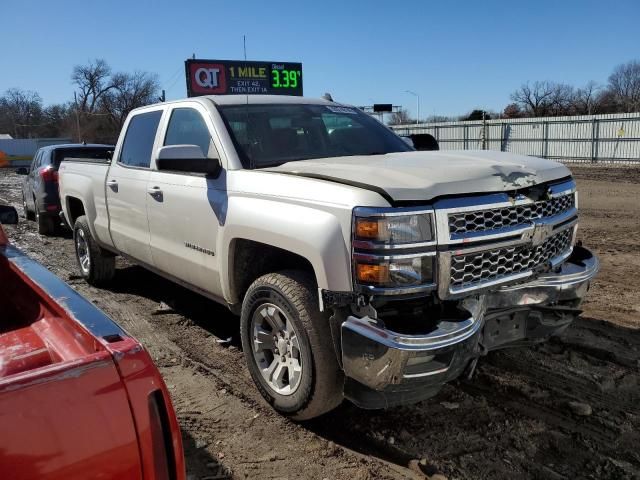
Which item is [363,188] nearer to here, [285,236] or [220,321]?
[285,236]

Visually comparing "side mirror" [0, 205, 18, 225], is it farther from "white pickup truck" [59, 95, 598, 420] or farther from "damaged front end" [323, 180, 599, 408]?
"damaged front end" [323, 180, 599, 408]

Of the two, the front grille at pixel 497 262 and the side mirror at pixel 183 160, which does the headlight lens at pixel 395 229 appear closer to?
the front grille at pixel 497 262

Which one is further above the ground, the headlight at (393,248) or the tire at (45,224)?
the headlight at (393,248)

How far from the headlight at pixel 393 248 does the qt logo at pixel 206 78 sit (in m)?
17.8

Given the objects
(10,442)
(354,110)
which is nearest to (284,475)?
(10,442)

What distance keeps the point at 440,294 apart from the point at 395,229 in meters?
0.41

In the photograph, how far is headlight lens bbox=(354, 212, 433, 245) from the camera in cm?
272

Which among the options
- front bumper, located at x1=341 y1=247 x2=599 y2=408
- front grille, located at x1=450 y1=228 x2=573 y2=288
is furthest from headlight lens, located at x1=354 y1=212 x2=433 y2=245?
front bumper, located at x1=341 y1=247 x2=599 y2=408

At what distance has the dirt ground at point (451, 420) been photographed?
296cm

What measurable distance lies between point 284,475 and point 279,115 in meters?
2.69

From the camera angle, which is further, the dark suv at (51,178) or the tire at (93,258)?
the dark suv at (51,178)

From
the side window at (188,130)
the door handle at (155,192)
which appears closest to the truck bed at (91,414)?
the side window at (188,130)

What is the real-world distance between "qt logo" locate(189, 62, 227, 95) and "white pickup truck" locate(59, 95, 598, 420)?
15896 millimetres

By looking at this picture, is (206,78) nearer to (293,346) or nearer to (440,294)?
(293,346)
